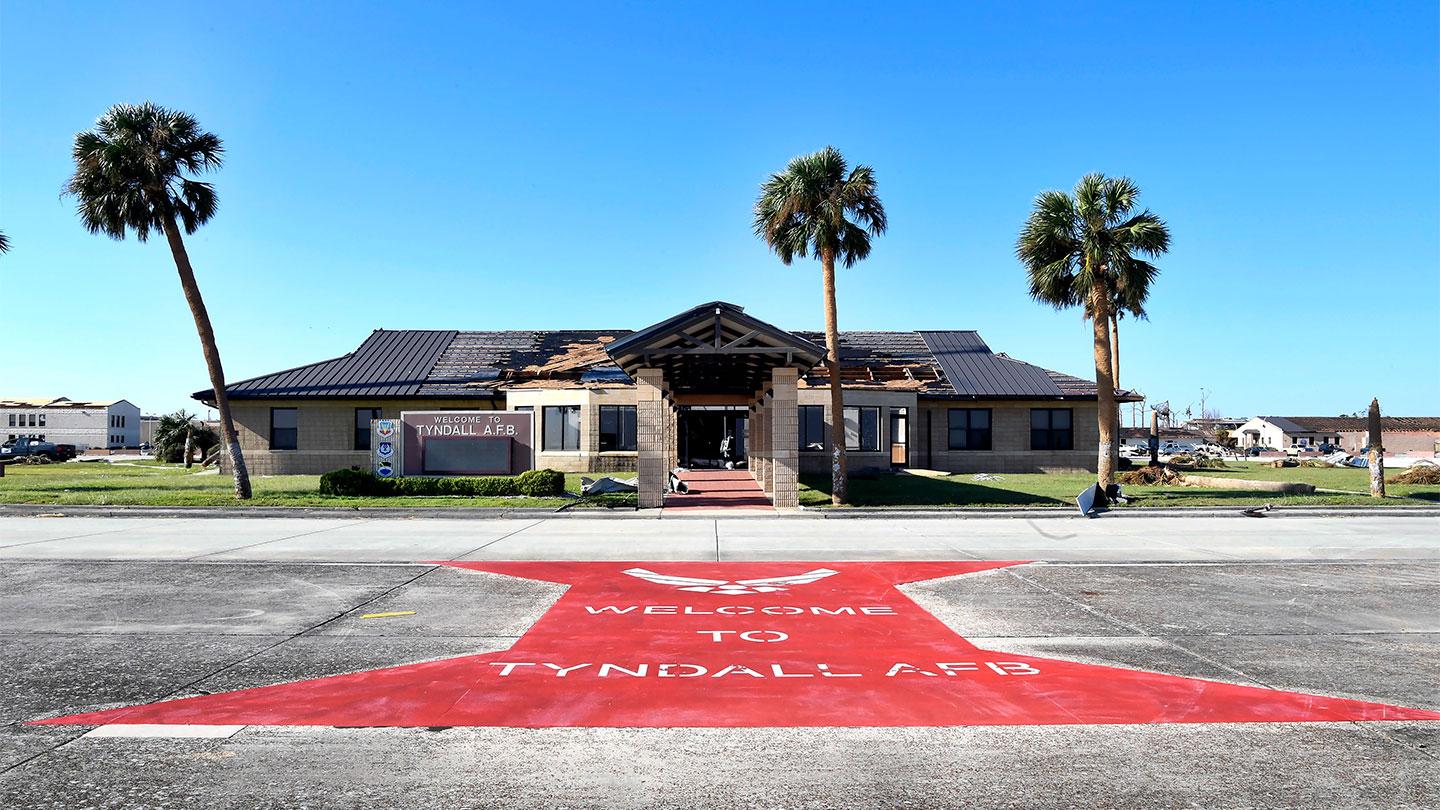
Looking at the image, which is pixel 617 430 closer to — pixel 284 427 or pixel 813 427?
pixel 813 427

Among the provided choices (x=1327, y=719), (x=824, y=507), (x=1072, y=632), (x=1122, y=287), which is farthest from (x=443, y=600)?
(x=1122, y=287)

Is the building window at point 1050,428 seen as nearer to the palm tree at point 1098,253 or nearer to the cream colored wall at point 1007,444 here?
the cream colored wall at point 1007,444

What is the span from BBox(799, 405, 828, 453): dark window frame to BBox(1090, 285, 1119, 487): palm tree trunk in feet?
39.6

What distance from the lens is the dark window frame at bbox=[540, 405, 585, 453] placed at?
115ft

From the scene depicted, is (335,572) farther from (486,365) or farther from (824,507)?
(486,365)

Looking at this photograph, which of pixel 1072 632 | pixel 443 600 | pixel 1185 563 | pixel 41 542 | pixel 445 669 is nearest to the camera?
pixel 445 669

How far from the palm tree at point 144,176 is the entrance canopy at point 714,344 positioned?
12.4 m

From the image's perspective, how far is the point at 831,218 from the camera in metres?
23.9

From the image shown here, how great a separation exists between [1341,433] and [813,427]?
108 metres

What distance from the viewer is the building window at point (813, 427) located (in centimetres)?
3531

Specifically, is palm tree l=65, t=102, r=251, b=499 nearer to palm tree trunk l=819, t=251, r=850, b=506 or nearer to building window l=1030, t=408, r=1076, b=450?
palm tree trunk l=819, t=251, r=850, b=506

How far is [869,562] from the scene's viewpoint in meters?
13.3

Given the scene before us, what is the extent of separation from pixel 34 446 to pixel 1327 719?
80292 mm

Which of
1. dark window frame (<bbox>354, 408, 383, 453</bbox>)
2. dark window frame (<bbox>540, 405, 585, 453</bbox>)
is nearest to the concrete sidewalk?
dark window frame (<bbox>540, 405, 585, 453</bbox>)
